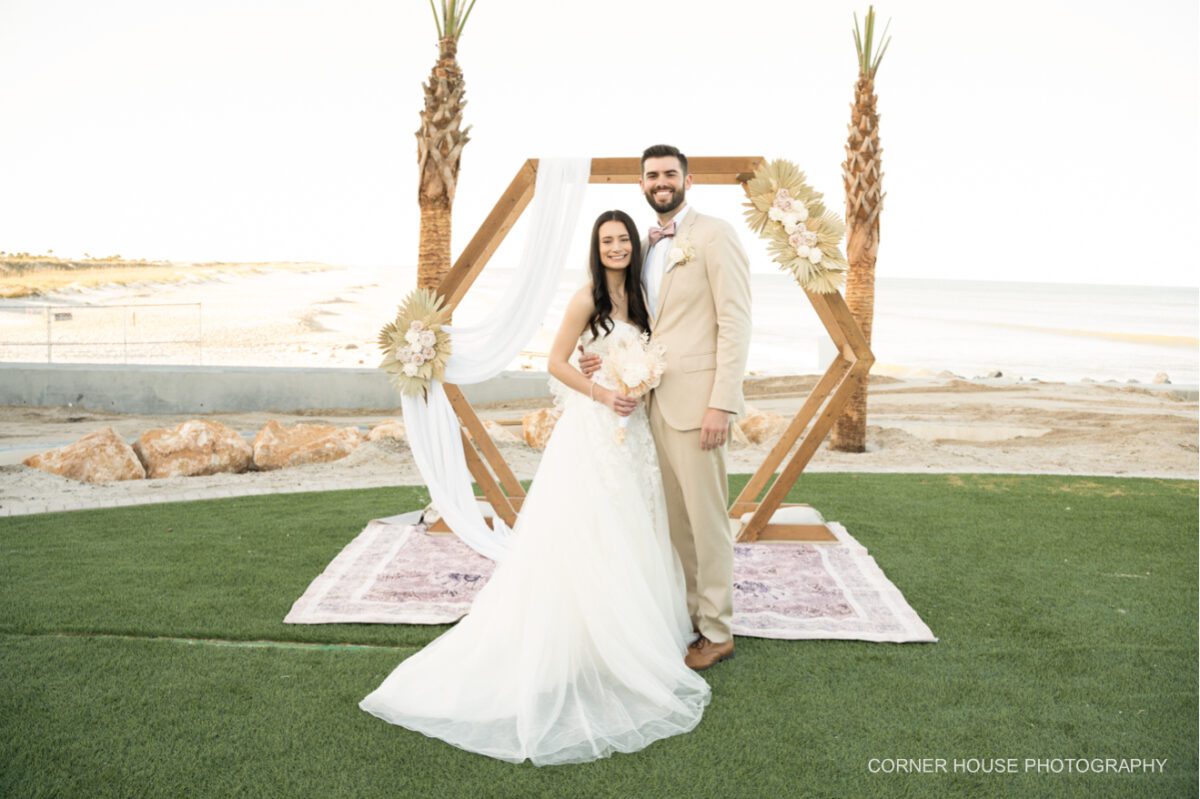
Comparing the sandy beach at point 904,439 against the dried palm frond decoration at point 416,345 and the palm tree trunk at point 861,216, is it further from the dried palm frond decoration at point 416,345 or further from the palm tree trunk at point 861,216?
the dried palm frond decoration at point 416,345

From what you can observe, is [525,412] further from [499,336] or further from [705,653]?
[705,653]

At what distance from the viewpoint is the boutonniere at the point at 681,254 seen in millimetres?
3686

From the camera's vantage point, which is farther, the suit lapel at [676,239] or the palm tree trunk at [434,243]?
the palm tree trunk at [434,243]

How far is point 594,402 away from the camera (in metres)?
3.73

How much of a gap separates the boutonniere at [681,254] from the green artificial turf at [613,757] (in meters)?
1.67

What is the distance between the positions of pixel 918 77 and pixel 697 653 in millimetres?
26495

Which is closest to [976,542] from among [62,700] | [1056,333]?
[62,700]

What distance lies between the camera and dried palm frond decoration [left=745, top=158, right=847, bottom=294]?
4.87 m

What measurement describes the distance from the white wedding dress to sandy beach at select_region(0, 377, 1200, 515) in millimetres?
4368

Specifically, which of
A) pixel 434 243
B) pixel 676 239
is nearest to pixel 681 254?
pixel 676 239

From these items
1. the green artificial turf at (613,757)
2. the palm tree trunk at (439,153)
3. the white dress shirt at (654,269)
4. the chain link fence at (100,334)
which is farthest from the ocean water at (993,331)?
the white dress shirt at (654,269)

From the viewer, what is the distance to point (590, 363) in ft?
12.3

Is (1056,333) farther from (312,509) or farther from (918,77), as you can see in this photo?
(312,509)

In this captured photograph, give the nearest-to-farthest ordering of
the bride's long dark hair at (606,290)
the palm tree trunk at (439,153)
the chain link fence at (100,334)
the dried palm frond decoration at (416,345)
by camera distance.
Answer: the bride's long dark hair at (606,290) < the dried palm frond decoration at (416,345) < the palm tree trunk at (439,153) < the chain link fence at (100,334)
